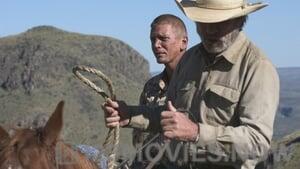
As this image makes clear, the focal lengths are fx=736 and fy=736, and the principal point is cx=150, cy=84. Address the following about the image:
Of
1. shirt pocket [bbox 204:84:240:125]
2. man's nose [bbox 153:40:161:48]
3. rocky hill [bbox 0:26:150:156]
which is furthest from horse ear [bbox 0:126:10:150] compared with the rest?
rocky hill [bbox 0:26:150:156]

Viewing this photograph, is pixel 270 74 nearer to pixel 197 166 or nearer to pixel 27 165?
pixel 197 166

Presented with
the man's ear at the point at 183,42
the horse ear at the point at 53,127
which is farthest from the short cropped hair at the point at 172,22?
the horse ear at the point at 53,127

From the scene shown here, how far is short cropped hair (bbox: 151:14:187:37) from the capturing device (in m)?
8.76

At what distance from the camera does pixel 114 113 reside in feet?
17.9

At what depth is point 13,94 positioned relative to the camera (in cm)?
10656

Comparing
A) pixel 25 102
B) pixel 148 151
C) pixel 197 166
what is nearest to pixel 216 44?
pixel 197 166

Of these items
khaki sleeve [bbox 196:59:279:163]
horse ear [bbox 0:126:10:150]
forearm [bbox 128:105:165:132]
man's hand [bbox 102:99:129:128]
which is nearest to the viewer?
horse ear [bbox 0:126:10:150]

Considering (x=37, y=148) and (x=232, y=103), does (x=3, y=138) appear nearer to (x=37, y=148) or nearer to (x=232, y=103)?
(x=37, y=148)

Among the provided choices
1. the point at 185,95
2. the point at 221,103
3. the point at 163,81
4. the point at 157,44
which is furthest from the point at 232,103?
the point at 157,44

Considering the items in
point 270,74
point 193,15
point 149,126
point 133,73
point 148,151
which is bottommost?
point 133,73

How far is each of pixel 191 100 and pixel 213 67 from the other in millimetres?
298

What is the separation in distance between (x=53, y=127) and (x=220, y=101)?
4.18ft

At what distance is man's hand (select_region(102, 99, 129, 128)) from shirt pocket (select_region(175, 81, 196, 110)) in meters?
0.41

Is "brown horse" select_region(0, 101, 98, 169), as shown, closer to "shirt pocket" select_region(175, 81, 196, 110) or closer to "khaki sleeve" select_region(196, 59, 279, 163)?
"khaki sleeve" select_region(196, 59, 279, 163)
